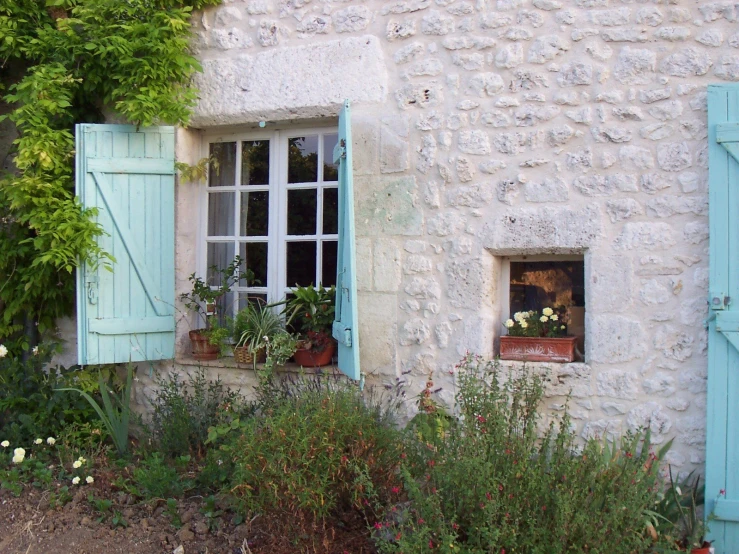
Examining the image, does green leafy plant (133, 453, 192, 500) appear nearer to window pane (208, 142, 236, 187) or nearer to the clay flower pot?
the clay flower pot

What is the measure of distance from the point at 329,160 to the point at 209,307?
119cm

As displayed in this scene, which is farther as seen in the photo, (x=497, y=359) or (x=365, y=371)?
(x=365, y=371)

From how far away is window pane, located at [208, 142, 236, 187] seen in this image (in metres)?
4.73

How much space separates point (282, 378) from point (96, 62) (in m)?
2.26

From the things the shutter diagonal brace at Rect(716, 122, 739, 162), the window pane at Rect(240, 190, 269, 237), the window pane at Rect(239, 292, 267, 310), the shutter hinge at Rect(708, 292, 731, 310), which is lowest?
the window pane at Rect(239, 292, 267, 310)

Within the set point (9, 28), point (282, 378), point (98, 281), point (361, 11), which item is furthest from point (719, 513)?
point (9, 28)

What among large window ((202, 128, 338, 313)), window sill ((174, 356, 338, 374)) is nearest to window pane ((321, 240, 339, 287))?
large window ((202, 128, 338, 313))

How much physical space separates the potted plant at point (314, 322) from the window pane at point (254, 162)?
0.84 metres

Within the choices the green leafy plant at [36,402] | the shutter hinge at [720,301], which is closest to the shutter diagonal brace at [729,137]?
the shutter hinge at [720,301]

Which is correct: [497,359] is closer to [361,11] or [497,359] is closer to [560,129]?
[560,129]

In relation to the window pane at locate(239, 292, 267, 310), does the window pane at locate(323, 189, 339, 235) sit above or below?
above

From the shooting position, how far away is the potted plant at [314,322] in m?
4.19

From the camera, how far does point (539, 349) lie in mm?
3744

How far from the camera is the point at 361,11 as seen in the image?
4.12m
